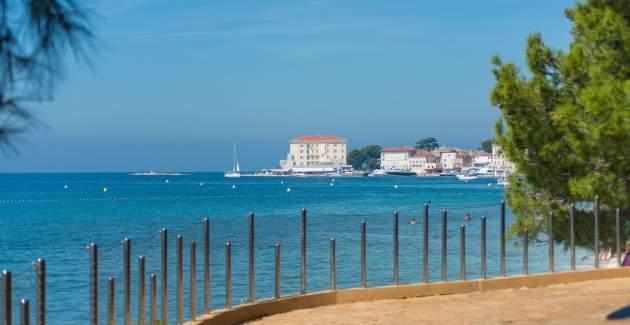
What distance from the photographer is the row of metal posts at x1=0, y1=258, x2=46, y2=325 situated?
22.5 ft

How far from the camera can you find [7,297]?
6863 millimetres

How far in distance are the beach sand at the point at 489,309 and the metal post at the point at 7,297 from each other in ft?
12.6

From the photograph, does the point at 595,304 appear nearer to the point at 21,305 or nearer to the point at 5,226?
the point at 21,305

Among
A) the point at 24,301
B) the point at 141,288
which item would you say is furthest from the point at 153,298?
the point at 24,301

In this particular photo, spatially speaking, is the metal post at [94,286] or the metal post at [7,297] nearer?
the metal post at [7,297]

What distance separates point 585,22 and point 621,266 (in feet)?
18.9

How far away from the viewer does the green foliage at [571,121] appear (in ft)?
55.9

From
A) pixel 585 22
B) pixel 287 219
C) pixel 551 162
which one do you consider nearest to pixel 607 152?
pixel 551 162

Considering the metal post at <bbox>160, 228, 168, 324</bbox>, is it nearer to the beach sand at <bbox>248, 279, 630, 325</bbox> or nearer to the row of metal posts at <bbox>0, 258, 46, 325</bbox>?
the beach sand at <bbox>248, 279, 630, 325</bbox>

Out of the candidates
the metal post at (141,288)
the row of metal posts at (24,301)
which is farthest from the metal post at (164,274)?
the row of metal posts at (24,301)

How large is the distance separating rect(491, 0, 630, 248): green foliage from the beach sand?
4802 millimetres

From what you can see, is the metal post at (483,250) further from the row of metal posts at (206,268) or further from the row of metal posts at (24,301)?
the row of metal posts at (24,301)

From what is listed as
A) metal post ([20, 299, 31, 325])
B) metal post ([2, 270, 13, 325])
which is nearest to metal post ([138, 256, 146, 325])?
metal post ([20, 299, 31, 325])

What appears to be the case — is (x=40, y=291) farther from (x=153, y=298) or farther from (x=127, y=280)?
(x=153, y=298)
